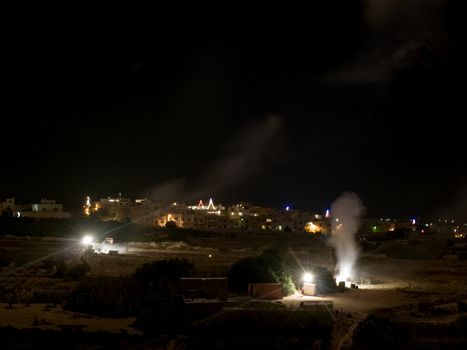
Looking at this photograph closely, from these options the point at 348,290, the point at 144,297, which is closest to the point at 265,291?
the point at 144,297

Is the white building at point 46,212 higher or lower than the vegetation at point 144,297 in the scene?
higher

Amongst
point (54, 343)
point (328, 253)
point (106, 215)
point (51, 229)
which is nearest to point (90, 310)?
point (54, 343)

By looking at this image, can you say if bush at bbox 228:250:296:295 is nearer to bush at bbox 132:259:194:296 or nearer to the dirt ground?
the dirt ground

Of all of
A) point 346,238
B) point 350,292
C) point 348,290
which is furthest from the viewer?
point 346,238

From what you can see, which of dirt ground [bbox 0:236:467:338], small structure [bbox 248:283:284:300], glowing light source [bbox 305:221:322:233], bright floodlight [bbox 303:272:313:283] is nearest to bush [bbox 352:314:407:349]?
dirt ground [bbox 0:236:467:338]

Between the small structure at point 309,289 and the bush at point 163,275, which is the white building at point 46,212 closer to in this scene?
the bush at point 163,275

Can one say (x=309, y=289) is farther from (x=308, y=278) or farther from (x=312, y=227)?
(x=312, y=227)

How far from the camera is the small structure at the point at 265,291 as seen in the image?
20.7 meters

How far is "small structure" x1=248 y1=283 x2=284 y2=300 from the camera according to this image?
20734 mm

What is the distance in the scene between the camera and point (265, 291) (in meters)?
20.9

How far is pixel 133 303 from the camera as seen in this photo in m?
18.4

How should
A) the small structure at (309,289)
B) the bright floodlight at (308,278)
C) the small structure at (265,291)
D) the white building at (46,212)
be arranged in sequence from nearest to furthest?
the small structure at (265,291) → the small structure at (309,289) → the bright floodlight at (308,278) → the white building at (46,212)

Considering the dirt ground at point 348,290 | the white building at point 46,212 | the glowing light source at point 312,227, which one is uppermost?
the white building at point 46,212

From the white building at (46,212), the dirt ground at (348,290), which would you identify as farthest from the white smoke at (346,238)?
the white building at (46,212)
